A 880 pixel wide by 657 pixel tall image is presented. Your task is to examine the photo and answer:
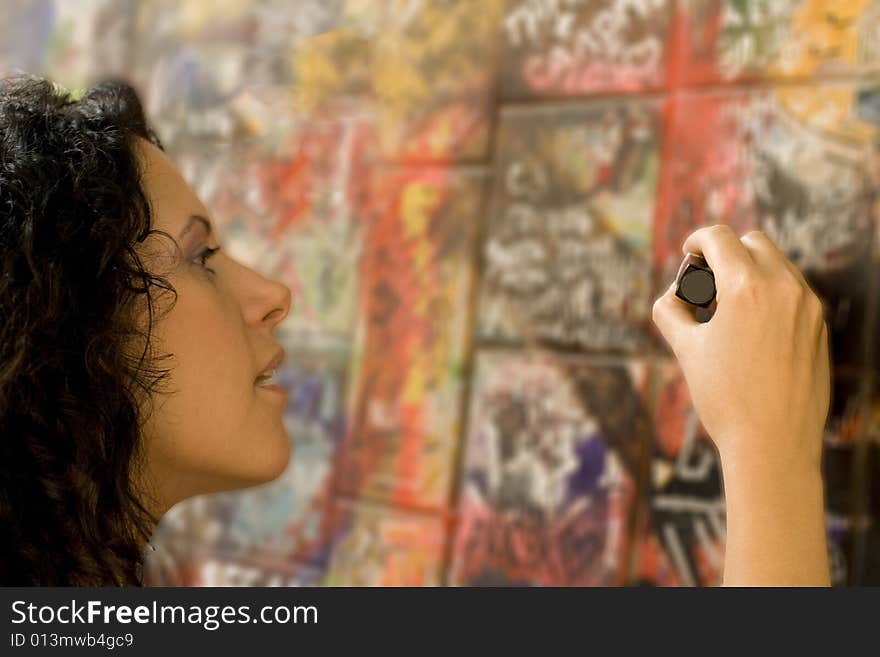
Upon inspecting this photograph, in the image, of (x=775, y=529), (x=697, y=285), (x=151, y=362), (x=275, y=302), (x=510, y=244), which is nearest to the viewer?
(x=775, y=529)

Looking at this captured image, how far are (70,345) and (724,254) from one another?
69 centimetres

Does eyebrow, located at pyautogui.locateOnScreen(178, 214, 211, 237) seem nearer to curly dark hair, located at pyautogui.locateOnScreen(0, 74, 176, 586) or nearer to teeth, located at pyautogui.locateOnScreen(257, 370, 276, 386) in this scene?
curly dark hair, located at pyautogui.locateOnScreen(0, 74, 176, 586)

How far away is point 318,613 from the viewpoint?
3.43 feet

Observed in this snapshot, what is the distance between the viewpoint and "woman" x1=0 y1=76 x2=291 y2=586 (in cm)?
107

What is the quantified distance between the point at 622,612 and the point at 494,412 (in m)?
0.76

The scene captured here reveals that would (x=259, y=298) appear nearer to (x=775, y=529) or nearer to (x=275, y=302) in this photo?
(x=275, y=302)

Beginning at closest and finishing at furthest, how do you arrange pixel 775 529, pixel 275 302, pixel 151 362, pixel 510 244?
pixel 775 529, pixel 151 362, pixel 275 302, pixel 510 244

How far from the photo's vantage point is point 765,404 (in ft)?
3.13

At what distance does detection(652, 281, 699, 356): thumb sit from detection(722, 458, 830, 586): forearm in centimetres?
14

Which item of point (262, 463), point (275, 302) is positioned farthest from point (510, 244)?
point (262, 463)

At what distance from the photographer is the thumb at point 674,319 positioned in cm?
103

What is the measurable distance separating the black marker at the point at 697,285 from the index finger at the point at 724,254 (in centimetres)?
1

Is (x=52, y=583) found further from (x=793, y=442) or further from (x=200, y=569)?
(x=200, y=569)

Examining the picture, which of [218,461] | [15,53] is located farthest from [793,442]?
[15,53]
